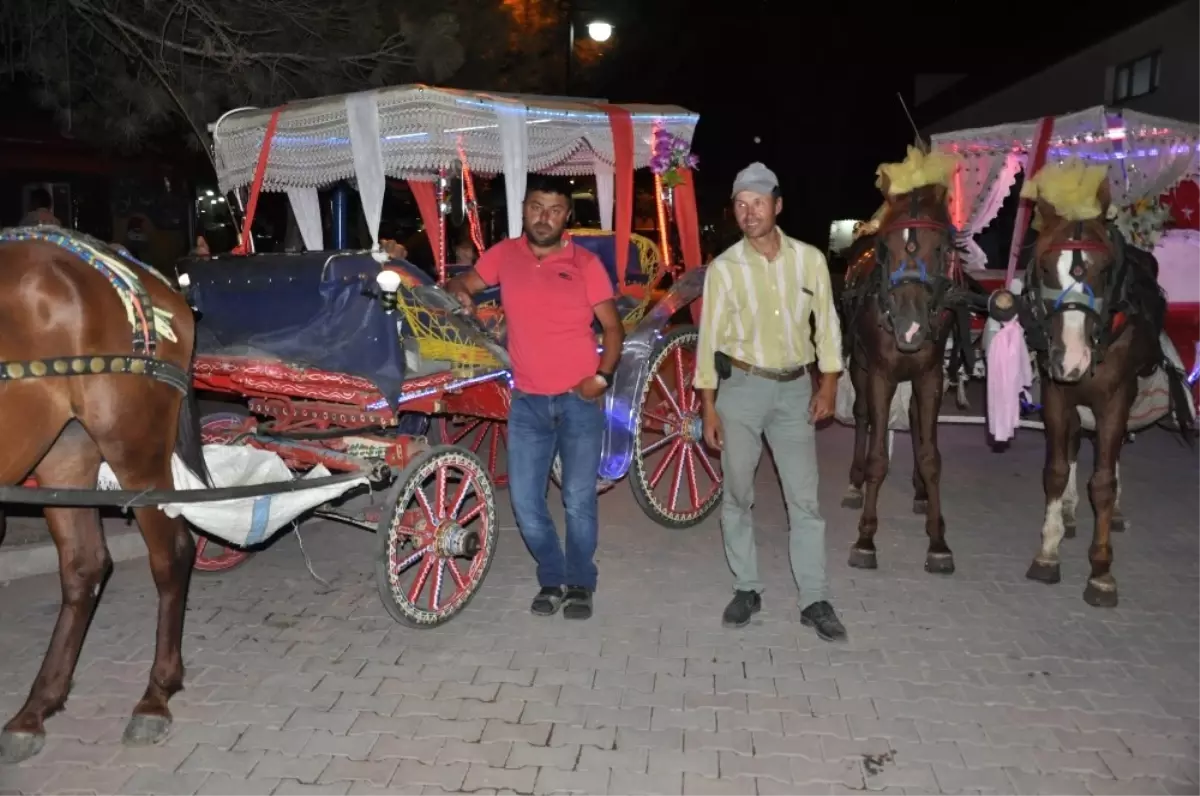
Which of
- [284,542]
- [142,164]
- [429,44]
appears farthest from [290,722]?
[142,164]

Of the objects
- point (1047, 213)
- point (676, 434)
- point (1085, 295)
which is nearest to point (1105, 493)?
point (1085, 295)

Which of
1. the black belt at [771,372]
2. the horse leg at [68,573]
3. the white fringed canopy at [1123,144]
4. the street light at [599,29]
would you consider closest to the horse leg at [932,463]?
the black belt at [771,372]

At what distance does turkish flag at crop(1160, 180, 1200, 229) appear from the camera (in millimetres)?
7809

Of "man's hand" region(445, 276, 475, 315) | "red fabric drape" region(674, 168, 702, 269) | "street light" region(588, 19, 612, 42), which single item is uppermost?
"street light" region(588, 19, 612, 42)

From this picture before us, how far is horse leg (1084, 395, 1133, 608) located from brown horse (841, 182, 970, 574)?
0.77 m

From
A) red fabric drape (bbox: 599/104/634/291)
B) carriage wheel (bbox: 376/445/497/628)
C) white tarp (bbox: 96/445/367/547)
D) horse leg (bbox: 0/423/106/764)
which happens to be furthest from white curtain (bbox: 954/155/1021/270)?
horse leg (bbox: 0/423/106/764)

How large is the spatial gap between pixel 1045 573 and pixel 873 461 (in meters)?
1.11

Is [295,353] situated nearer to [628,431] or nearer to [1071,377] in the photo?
[628,431]

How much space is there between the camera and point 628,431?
5758 mm

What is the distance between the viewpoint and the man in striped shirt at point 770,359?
14.6 ft

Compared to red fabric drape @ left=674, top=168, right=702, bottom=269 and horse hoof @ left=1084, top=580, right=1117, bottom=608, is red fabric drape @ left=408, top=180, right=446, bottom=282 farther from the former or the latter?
horse hoof @ left=1084, top=580, right=1117, bottom=608

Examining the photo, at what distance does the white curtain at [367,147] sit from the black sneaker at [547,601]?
201cm

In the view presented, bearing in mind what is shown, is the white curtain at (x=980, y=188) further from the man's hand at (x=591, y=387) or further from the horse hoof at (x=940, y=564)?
the man's hand at (x=591, y=387)

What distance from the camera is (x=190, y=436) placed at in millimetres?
4098
